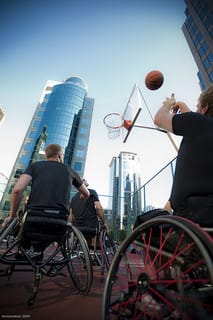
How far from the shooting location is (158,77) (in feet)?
9.50

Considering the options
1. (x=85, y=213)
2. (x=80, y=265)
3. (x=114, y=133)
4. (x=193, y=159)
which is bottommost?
(x=80, y=265)

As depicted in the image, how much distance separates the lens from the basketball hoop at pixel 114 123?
4.30m

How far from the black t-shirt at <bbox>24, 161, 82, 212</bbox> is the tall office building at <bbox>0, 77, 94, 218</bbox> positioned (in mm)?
26385

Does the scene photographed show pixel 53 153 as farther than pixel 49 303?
Yes

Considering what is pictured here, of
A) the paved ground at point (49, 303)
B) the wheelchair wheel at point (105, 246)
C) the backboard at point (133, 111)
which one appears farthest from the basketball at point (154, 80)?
the paved ground at point (49, 303)

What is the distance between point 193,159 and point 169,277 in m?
0.58

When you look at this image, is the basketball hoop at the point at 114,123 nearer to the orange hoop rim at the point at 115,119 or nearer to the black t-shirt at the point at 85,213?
the orange hoop rim at the point at 115,119

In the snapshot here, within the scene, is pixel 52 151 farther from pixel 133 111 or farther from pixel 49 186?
pixel 133 111

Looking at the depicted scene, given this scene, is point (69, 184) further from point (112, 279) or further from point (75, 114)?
point (75, 114)

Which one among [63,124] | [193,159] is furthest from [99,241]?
[63,124]

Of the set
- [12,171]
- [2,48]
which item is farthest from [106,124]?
[12,171]

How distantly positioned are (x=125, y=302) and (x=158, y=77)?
3.12m

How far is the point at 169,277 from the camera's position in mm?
759

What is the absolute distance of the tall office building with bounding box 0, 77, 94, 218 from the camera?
2880cm
